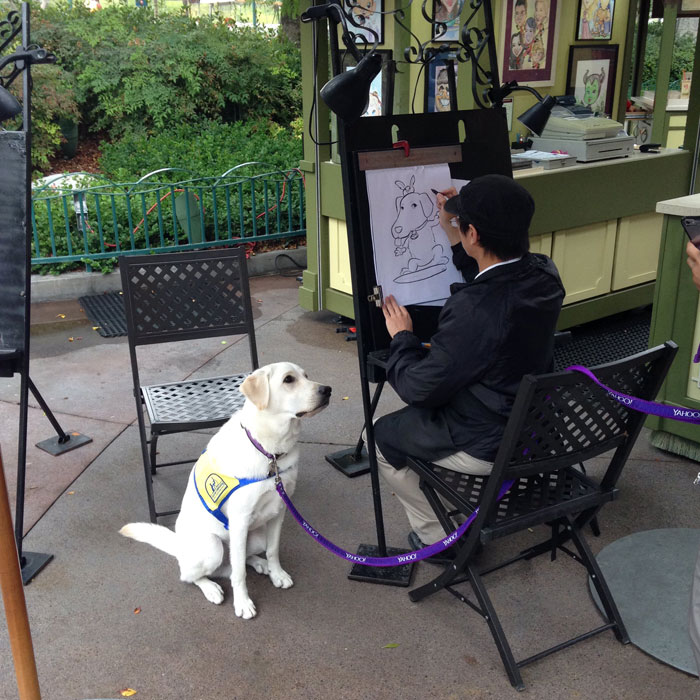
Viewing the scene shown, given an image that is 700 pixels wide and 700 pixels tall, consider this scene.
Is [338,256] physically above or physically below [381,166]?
below

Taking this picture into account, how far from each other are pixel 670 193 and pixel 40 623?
19.4 feet

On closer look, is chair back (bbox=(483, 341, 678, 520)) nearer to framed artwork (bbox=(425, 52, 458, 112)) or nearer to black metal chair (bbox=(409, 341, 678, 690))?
black metal chair (bbox=(409, 341, 678, 690))

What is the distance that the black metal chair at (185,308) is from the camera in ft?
12.7

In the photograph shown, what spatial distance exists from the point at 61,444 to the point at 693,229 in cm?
360

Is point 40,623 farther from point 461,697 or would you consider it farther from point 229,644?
point 461,697

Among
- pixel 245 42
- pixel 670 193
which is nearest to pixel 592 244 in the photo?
pixel 670 193

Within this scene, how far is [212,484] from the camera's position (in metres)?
3.01

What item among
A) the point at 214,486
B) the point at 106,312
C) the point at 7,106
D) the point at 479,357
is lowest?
the point at 106,312

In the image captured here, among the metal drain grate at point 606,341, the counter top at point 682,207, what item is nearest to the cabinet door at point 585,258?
the metal drain grate at point 606,341

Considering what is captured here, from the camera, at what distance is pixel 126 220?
8.02 m

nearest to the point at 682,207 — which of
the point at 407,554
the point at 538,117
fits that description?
the point at 538,117

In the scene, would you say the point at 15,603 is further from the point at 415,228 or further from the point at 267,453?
the point at 415,228

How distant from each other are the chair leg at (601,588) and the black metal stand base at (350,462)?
144 cm

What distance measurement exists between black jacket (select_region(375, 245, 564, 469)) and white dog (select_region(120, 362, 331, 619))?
15.6 inches
